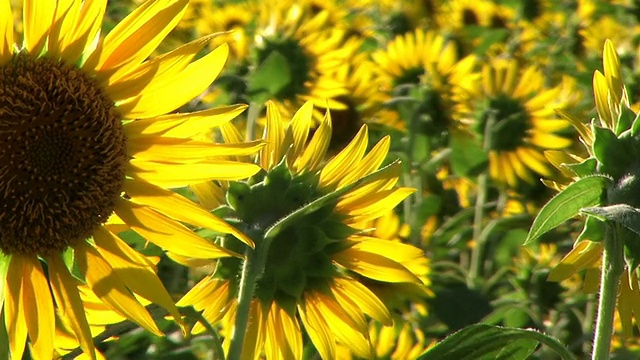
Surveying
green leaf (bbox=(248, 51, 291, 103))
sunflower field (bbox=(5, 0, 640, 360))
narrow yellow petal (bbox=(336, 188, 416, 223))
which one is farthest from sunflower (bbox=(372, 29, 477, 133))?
narrow yellow petal (bbox=(336, 188, 416, 223))

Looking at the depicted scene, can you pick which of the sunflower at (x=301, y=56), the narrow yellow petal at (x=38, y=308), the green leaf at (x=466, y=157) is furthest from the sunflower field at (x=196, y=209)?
the green leaf at (x=466, y=157)

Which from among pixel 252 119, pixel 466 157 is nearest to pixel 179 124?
pixel 252 119

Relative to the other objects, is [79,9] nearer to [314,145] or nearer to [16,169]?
[16,169]

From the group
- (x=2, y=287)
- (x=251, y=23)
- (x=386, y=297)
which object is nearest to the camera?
(x=2, y=287)

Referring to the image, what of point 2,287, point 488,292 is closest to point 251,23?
point 488,292

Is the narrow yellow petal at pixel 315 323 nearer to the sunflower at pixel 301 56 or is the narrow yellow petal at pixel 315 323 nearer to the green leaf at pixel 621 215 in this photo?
the green leaf at pixel 621 215

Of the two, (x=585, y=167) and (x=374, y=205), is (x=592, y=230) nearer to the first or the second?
(x=585, y=167)

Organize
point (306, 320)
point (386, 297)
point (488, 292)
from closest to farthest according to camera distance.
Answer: point (306, 320)
point (386, 297)
point (488, 292)
